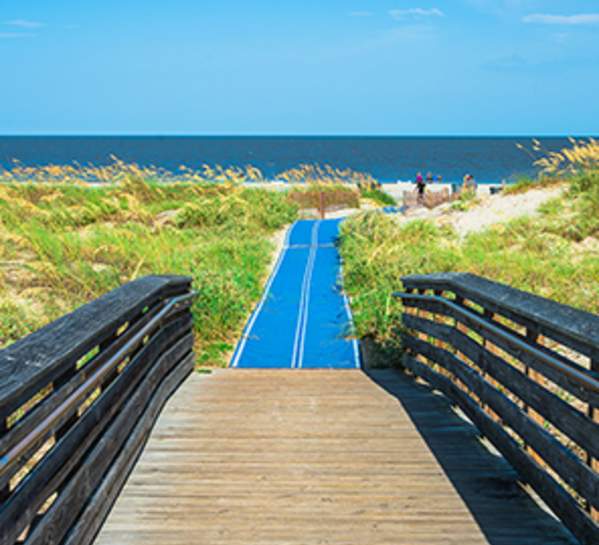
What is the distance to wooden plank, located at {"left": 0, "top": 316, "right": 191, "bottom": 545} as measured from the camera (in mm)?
2857

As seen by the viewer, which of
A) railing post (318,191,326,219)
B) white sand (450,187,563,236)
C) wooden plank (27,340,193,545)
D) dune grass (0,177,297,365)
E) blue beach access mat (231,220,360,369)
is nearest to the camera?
wooden plank (27,340,193,545)

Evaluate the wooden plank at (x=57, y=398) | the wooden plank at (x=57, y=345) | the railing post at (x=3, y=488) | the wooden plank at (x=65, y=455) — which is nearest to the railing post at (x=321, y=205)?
the wooden plank at (x=65, y=455)

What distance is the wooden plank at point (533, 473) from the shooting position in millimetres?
3520

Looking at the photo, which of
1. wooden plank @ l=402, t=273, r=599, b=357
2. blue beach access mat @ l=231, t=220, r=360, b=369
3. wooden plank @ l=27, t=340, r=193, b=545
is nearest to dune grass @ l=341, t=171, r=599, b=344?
blue beach access mat @ l=231, t=220, r=360, b=369

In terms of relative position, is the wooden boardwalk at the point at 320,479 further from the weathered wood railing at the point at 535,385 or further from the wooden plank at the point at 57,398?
the wooden plank at the point at 57,398

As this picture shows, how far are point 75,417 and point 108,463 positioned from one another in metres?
0.57

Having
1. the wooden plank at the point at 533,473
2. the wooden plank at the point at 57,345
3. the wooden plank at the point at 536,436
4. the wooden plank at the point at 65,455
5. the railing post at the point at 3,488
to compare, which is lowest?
the wooden plank at the point at 533,473

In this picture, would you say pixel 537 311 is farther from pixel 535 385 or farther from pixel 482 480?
pixel 482 480

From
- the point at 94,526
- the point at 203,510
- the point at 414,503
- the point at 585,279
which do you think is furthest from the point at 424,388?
the point at 585,279

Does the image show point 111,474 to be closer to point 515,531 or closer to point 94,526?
point 94,526

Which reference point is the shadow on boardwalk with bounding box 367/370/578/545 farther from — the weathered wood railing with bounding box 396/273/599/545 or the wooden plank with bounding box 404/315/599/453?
the wooden plank with bounding box 404/315/599/453

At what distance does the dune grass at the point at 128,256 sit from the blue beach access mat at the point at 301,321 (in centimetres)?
32

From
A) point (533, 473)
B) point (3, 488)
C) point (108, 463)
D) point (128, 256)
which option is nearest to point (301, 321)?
point (128, 256)

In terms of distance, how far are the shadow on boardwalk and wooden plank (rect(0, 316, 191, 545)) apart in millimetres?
2112
